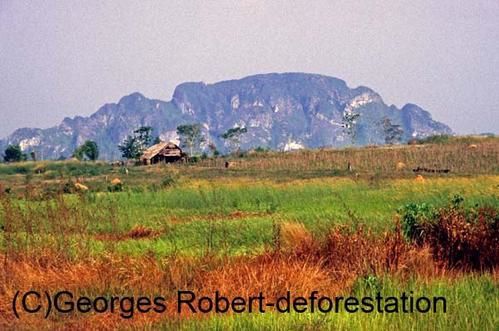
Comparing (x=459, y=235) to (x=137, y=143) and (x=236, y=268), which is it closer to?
(x=236, y=268)

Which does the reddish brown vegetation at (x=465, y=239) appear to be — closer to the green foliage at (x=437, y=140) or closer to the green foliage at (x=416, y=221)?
the green foliage at (x=416, y=221)

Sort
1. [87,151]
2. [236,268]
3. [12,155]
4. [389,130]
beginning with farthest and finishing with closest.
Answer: [389,130], [87,151], [12,155], [236,268]

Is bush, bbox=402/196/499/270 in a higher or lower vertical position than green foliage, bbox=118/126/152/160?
lower

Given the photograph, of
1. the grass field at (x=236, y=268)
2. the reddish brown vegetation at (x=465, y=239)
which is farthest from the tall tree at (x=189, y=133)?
the reddish brown vegetation at (x=465, y=239)

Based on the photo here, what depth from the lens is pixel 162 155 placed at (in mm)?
56844

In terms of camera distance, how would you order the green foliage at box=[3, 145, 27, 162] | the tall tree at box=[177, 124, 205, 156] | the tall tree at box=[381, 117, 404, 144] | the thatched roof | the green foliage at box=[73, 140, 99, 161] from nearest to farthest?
the thatched roof
the green foliage at box=[3, 145, 27, 162]
the green foliage at box=[73, 140, 99, 161]
the tall tree at box=[177, 124, 205, 156]
the tall tree at box=[381, 117, 404, 144]

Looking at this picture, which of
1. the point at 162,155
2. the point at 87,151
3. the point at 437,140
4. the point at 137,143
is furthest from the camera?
the point at 137,143

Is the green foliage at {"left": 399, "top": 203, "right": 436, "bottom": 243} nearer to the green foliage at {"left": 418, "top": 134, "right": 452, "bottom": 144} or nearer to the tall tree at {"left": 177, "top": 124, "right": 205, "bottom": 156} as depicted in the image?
the green foliage at {"left": 418, "top": 134, "right": 452, "bottom": 144}

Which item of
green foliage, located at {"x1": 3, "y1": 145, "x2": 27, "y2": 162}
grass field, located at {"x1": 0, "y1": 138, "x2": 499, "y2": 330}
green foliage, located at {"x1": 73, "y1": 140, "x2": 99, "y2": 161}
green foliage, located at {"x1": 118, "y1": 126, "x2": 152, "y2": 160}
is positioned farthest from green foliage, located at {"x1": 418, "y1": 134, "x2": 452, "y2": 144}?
green foliage, located at {"x1": 3, "y1": 145, "x2": 27, "y2": 162}

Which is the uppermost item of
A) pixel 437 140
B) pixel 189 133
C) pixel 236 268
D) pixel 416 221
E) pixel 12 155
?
pixel 189 133

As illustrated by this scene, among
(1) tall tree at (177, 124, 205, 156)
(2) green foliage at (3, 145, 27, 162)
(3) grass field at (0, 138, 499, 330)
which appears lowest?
(3) grass field at (0, 138, 499, 330)

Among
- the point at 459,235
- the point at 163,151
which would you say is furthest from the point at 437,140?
the point at 459,235

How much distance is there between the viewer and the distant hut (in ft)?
184

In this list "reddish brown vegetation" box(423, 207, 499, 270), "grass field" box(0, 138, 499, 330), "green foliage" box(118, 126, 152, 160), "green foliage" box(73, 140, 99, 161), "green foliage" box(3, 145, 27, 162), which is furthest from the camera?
"green foliage" box(118, 126, 152, 160)
